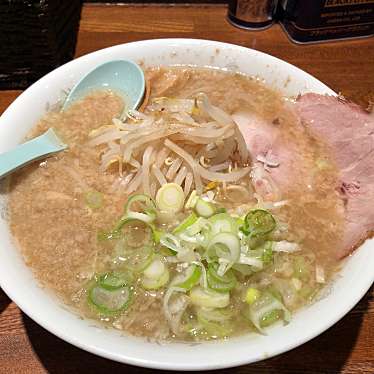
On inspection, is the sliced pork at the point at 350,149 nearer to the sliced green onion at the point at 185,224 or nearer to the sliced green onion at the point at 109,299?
the sliced green onion at the point at 185,224

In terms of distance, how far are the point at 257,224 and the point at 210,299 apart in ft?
0.69

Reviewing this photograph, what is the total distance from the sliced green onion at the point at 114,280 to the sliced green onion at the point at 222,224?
23 centimetres

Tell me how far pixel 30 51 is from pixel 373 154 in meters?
1.25

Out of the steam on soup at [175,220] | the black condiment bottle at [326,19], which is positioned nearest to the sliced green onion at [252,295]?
the steam on soup at [175,220]

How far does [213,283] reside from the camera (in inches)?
39.6

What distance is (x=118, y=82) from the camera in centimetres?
150

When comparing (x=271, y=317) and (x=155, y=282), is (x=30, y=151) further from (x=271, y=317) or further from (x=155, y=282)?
(x=271, y=317)

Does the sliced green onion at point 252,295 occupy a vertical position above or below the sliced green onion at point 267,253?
below

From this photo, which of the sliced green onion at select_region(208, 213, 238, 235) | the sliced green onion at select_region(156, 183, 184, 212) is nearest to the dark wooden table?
the sliced green onion at select_region(208, 213, 238, 235)

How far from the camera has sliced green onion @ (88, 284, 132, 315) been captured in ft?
3.33

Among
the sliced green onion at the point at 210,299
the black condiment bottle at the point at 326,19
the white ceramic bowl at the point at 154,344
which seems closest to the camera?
the white ceramic bowl at the point at 154,344

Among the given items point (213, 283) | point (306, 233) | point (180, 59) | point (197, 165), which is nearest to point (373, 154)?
point (306, 233)

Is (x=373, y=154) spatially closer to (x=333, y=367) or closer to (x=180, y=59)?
(x=333, y=367)

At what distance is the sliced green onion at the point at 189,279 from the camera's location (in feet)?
3.33
